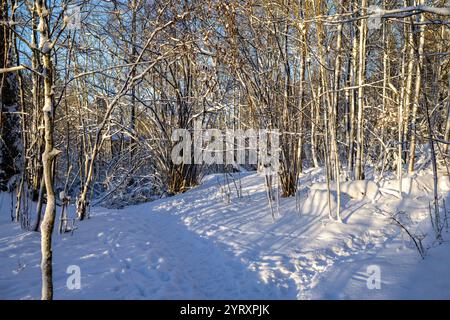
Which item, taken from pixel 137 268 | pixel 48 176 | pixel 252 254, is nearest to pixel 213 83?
pixel 252 254

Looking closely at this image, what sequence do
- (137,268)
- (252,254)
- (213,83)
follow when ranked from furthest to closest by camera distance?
1. (213,83)
2. (252,254)
3. (137,268)

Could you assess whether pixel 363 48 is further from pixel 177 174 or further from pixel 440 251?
pixel 177 174

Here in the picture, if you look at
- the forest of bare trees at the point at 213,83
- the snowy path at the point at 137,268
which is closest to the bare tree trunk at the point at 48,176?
the forest of bare trees at the point at 213,83

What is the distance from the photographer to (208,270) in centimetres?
314

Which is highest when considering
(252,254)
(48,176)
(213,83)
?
(213,83)

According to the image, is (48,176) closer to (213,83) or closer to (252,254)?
(252,254)

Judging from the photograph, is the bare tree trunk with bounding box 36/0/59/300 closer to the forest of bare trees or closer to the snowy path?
the forest of bare trees

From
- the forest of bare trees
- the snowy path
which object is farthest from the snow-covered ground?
the forest of bare trees

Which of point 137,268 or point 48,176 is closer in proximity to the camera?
point 48,176

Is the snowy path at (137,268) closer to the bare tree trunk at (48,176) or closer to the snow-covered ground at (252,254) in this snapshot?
the snow-covered ground at (252,254)

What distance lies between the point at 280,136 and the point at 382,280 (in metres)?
3.27

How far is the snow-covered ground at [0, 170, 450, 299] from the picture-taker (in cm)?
252

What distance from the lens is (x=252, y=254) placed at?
349 cm
